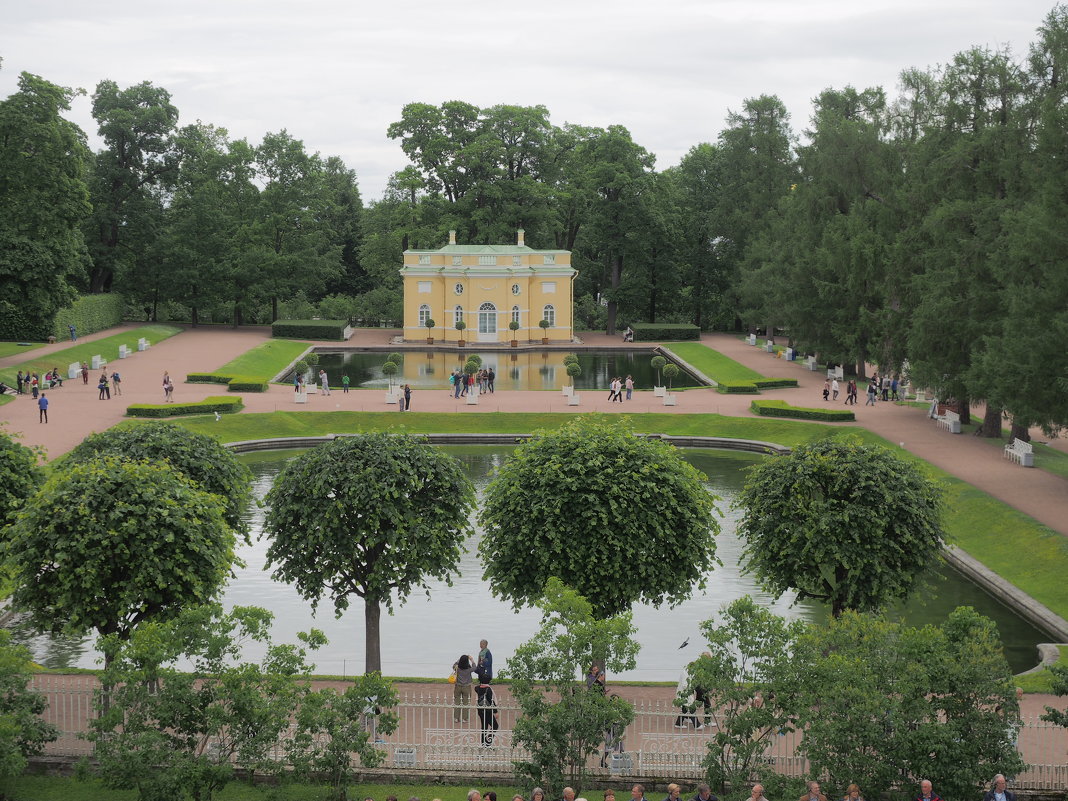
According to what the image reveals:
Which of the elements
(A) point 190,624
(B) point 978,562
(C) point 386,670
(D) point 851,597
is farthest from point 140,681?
(B) point 978,562

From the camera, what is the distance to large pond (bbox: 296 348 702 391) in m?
60.9

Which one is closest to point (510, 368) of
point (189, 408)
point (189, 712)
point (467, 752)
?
point (189, 408)

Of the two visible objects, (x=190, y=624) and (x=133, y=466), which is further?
(x=133, y=466)

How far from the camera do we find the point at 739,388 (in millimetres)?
55750

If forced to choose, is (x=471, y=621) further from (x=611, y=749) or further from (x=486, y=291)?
(x=486, y=291)

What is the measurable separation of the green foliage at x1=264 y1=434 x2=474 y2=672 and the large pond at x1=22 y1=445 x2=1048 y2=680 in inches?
66.6

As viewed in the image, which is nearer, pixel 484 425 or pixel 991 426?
pixel 991 426

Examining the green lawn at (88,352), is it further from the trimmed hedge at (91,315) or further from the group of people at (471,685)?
the group of people at (471,685)

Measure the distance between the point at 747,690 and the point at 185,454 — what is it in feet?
39.5

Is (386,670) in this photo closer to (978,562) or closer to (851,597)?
(851,597)

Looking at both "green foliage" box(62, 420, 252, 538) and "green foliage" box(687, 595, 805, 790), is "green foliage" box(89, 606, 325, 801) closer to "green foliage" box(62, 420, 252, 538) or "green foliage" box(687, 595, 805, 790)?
"green foliage" box(687, 595, 805, 790)

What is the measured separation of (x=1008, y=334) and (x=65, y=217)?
42349mm

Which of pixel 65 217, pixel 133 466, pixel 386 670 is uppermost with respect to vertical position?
pixel 65 217

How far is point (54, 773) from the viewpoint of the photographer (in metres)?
17.9
